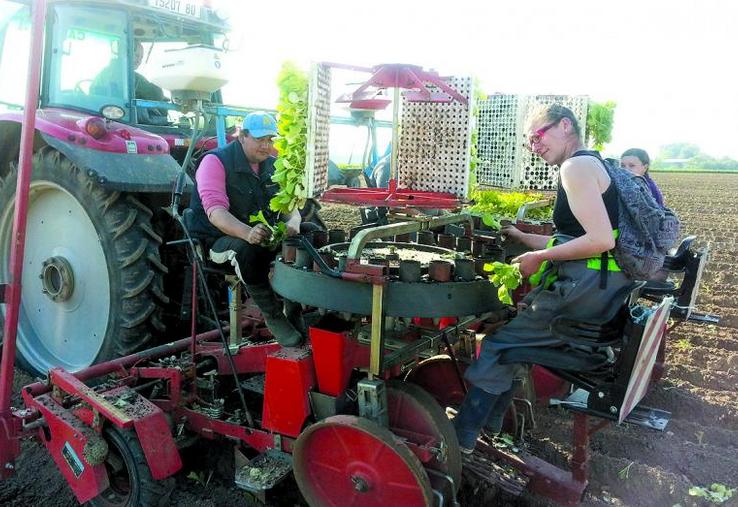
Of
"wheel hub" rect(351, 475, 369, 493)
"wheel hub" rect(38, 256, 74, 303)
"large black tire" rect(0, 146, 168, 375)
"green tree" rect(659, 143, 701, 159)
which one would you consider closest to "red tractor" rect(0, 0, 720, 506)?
"wheel hub" rect(351, 475, 369, 493)

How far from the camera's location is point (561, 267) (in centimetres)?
260

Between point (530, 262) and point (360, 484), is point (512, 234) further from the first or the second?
point (360, 484)

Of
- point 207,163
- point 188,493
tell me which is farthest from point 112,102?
point 188,493

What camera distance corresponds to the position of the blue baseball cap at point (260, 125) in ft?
11.4

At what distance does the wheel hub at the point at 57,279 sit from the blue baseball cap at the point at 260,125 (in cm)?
165

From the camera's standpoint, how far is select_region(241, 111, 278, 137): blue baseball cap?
3.47 metres

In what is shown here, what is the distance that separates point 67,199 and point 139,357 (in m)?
1.38

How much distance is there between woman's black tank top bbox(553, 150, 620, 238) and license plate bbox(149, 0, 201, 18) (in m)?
3.41

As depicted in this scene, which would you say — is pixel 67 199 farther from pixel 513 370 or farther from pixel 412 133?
pixel 513 370

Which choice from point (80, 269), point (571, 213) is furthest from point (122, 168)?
point (571, 213)

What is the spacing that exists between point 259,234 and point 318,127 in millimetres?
569

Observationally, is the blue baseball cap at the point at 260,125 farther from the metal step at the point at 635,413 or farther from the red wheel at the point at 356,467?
the metal step at the point at 635,413

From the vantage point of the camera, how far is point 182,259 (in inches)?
169

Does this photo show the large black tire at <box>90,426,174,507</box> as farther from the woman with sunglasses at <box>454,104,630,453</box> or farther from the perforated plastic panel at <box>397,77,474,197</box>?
the perforated plastic panel at <box>397,77,474,197</box>
